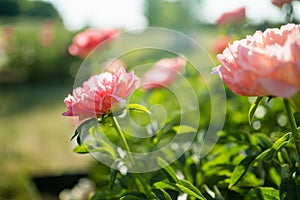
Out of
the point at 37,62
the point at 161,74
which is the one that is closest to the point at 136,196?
the point at 161,74

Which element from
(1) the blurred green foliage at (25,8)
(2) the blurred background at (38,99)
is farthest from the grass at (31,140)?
(1) the blurred green foliage at (25,8)

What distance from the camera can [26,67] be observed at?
7.29 metres

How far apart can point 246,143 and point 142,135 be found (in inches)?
8.7

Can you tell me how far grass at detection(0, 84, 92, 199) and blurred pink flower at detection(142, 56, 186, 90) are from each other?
0.48 metres

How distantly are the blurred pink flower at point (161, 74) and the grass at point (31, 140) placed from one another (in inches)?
18.9

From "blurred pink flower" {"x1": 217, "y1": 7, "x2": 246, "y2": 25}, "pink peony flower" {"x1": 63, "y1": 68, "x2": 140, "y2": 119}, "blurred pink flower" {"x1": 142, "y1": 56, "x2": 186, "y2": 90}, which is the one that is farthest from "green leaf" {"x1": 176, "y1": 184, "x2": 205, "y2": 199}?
"blurred pink flower" {"x1": 217, "y1": 7, "x2": 246, "y2": 25}

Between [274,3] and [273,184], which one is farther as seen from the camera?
[274,3]

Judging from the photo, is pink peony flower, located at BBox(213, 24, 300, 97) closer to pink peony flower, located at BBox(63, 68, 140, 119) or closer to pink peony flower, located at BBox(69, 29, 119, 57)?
pink peony flower, located at BBox(63, 68, 140, 119)

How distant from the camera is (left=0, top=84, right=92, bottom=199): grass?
2.45 metres

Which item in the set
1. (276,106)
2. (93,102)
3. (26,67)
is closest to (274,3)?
(276,106)

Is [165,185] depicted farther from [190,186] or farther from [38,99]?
[38,99]

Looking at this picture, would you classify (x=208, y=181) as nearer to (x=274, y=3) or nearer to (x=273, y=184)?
(x=273, y=184)

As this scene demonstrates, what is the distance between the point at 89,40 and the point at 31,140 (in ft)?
7.81

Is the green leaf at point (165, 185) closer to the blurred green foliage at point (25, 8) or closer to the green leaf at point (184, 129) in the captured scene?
the green leaf at point (184, 129)
